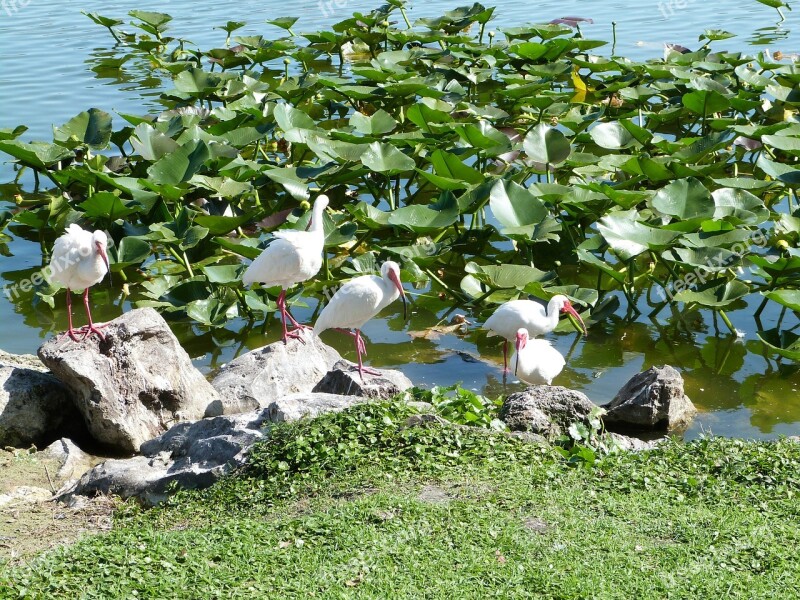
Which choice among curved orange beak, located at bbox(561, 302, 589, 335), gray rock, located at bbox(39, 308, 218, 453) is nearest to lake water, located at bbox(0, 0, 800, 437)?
curved orange beak, located at bbox(561, 302, 589, 335)

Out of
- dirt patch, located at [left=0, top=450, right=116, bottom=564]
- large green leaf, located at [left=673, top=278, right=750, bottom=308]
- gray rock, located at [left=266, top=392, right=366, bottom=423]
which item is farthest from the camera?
large green leaf, located at [left=673, top=278, right=750, bottom=308]

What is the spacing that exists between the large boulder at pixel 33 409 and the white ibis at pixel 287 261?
170 centimetres

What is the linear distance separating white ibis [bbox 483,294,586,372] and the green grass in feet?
7.03

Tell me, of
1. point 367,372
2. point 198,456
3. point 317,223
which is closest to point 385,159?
point 317,223

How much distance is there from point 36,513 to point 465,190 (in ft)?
18.0

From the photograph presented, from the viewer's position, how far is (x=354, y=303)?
721cm

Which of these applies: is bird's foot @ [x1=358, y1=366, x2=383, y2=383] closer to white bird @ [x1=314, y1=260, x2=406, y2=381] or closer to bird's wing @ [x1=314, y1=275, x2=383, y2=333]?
white bird @ [x1=314, y1=260, x2=406, y2=381]

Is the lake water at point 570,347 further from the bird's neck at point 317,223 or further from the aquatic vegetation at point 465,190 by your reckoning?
the bird's neck at point 317,223

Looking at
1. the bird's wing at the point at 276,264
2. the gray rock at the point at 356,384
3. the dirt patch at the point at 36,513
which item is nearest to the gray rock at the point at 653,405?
the gray rock at the point at 356,384

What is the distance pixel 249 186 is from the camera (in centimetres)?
995

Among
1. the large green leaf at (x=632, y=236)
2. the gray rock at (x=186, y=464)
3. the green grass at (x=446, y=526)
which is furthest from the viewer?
the large green leaf at (x=632, y=236)

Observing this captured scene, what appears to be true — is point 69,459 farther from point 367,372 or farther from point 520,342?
point 520,342

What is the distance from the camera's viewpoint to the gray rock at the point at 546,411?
6.12 m

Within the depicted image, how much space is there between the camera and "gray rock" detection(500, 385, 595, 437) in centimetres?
612
